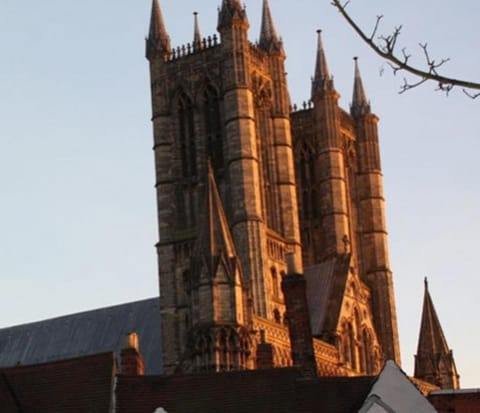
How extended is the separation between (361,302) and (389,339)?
7044 mm

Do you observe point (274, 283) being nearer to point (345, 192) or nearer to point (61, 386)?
point (345, 192)

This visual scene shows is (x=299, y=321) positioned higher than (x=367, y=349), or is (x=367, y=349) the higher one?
(x=367, y=349)

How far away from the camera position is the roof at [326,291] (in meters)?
63.2

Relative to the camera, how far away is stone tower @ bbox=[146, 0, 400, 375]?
63531 mm

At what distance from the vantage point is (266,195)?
6775 cm

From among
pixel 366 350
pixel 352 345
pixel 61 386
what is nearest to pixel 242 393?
pixel 61 386

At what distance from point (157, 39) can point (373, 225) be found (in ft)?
54.6

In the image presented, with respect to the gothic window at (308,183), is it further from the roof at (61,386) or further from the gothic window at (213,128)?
the roof at (61,386)

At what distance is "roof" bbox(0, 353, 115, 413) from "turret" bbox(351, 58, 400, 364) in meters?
49.9

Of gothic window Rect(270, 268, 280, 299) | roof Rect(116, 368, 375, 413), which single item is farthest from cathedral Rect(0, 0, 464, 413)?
roof Rect(116, 368, 375, 413)

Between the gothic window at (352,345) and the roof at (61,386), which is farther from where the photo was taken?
the gothic window at (352,345)

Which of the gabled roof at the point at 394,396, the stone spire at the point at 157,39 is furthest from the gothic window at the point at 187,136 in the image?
Result: the gabled roof at the point at 394,396

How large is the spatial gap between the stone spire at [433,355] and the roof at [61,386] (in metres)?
41.0

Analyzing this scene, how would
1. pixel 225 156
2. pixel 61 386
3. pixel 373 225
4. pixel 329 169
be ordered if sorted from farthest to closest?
pixel 373 225, pixel 329 169, pixel 225 156, pixel 61 386
